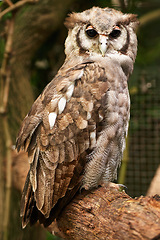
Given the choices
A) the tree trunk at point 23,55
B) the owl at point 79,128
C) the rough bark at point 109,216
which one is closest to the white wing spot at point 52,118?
the owl at point 79,128

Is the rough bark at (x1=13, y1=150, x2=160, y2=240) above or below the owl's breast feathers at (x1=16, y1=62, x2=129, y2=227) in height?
below

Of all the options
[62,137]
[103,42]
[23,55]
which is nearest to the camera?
[62,137]

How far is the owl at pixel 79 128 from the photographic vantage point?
4.79ft

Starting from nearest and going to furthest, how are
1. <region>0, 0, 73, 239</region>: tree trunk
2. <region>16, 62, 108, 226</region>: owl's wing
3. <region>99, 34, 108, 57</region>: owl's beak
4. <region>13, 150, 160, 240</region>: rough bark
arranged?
<region>13, 150, 160, 240</region>: rough bark < <region>16, 62, 108, 226</region>: owl's wing < <region>99, 34, 108, 57</region>: owl's beak < <region>0, 0, 73, 239</region>: tree trunk

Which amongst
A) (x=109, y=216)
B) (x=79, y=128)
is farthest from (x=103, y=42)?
(x=109, y=216)

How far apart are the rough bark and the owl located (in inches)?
2.5

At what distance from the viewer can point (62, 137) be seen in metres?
1.46

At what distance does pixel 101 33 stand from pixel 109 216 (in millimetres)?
910

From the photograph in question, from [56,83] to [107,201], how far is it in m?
0.64

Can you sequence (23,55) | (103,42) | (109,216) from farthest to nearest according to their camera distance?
(23,55)
(103,42)
(109,216)

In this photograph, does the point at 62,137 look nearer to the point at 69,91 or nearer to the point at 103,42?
the point at 69,91

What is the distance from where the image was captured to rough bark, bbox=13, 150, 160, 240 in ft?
3.59

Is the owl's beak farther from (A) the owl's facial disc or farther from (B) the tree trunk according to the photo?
(B) the tree trunk

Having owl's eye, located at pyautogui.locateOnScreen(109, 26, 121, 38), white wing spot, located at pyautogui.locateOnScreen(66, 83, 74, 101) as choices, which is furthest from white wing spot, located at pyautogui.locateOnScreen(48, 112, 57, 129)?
owl's eye, located at pyautogui.locateOnScreen(109, 26, 121, 38)
